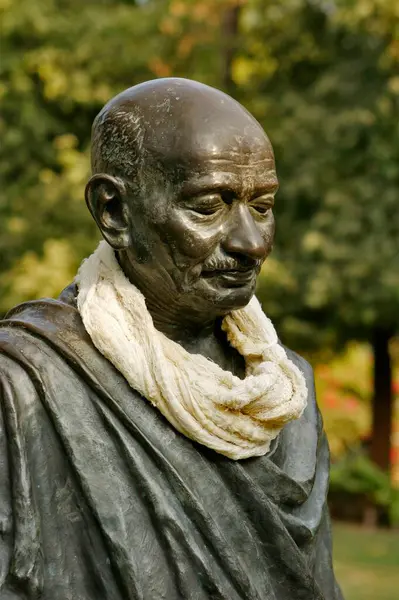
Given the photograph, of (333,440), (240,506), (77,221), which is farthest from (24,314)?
(333,440)

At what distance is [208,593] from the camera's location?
9.57 feet

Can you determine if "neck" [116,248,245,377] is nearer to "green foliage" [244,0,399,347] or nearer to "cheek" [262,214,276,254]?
"cheek" [262,214,276,254]

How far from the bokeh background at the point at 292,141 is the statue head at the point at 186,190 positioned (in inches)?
438

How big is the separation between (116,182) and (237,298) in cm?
44

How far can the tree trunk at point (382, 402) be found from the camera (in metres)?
16.5

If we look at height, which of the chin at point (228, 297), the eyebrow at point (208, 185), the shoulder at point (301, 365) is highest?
the eyebrow at point (208, 185)

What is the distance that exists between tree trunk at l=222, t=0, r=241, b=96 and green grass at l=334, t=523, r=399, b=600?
6.53 m

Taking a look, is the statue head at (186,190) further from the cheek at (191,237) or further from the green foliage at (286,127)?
the green foliage at (286,127)

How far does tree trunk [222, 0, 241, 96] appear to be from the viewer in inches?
667

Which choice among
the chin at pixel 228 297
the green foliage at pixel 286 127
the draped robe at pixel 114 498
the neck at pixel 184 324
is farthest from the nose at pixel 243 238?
the green foliage at pixel 286 127

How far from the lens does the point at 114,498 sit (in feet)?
9.48

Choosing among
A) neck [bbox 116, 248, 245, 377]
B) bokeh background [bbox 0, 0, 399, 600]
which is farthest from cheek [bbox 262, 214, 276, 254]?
bokeh background [bbox 0, 0, 399, 600]

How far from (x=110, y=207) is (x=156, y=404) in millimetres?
536

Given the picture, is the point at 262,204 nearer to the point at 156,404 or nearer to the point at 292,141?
the point at 156,404
